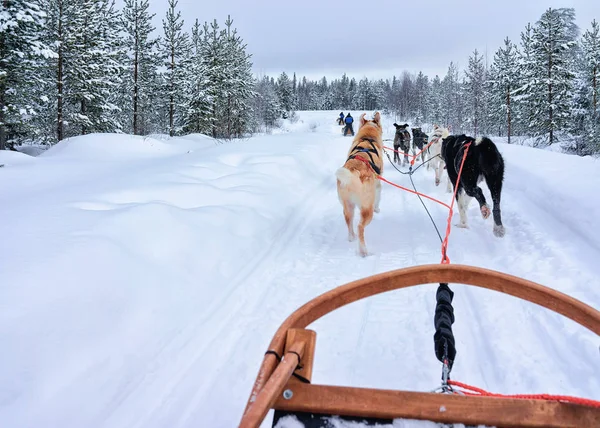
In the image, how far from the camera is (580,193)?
5406 millimetres

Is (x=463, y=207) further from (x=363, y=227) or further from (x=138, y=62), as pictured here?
(x=138, y=62)

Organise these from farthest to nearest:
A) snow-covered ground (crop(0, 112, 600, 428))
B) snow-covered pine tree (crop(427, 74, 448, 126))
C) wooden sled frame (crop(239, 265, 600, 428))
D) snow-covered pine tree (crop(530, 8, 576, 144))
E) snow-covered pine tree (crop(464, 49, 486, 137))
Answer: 1. snow-covered pine tree (crop(427, 74, 448, 126))
2. snow-covered pine tree (crop(464, 49, 486, 137))
3. snow-covered pine tree (crop(530, 8, 576, 144))
4. snow-covered ground (crop(0, 112, 600, 428))
5. wooden sled frame (crop(239, 265, 600, 428))

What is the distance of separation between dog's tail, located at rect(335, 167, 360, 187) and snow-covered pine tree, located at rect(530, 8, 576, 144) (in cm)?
2487

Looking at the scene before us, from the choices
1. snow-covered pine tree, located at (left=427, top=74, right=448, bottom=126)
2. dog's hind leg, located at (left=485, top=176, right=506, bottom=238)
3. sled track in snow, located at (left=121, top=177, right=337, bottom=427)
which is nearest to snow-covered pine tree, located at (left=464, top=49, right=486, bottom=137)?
snow-covered pine tree, located at (left=427, top=74, right=448, bottom=126)

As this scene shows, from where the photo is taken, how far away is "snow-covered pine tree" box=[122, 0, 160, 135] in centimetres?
2605

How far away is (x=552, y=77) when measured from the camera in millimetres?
23688

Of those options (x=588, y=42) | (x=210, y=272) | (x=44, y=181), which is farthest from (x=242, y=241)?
(x=588, y=42)

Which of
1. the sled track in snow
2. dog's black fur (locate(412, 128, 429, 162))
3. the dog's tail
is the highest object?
dog's black fur (locate(412, 128, 429, 162))

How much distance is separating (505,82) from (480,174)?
30.9 m

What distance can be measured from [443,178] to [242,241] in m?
6.32

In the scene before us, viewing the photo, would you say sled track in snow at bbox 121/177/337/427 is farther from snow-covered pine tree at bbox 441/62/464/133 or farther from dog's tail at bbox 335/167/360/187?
snow-covered pine tree at bbox 441/62/464/133

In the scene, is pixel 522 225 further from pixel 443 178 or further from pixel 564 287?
pixel 443 178

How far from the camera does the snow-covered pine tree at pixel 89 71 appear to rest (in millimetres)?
20391

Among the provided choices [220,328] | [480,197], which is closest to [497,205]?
[480,197]
